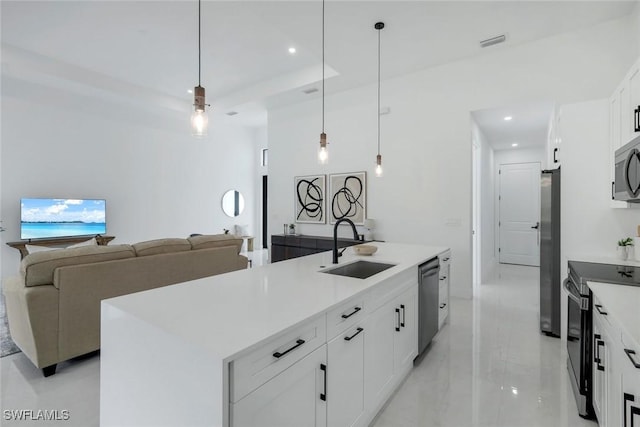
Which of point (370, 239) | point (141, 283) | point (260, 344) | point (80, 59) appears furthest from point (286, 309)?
point (80, 59)

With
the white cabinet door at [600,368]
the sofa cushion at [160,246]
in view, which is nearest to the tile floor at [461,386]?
the white cabinet door at [600,368]

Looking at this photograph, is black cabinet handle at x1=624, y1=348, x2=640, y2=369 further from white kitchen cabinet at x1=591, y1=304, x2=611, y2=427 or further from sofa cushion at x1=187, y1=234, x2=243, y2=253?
sofa cushion at x1=187, y1=234, x2=243, y2=253

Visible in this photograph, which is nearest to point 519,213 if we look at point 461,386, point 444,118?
point 444,118

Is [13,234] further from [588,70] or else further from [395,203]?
[588,70]

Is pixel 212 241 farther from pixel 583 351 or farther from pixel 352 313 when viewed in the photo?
pixel 583 351

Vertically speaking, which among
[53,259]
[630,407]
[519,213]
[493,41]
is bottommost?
[630,407]

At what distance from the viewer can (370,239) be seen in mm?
5191

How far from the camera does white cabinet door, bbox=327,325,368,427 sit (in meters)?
1.44

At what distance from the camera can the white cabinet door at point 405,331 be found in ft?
7.03

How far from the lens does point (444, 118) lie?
4594mm

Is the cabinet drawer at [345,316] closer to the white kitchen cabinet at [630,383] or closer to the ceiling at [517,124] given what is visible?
the white kitchen cabinet at [630,383]

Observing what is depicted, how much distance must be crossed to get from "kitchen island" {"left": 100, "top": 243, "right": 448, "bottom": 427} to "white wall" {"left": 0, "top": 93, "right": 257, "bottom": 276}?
5.62 meters

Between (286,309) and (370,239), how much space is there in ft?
13.0

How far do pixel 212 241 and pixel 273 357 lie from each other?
8.69ft
